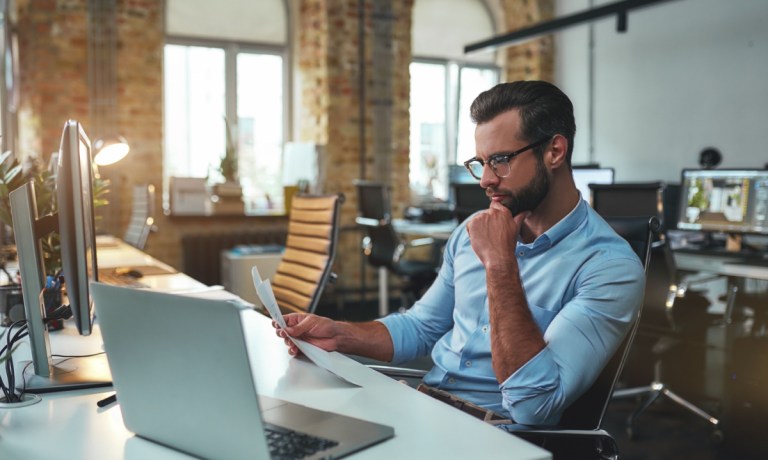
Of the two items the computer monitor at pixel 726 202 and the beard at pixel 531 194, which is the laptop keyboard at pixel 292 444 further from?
the computer monitor at pixel 726 202

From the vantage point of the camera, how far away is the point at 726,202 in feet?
14.1

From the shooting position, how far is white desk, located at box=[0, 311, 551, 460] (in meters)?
1.02

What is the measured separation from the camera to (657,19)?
261 inches

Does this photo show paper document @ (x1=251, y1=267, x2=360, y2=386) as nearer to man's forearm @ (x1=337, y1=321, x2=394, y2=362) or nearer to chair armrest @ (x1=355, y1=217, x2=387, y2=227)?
man's forearm @ (x1=337, y1=321, x2=394, y2=362)

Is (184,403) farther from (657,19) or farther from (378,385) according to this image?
A: (657,19)

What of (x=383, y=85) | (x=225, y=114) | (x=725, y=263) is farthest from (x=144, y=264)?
(x=383, y=85)

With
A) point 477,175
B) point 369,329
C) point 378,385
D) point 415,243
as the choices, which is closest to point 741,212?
point 415,243

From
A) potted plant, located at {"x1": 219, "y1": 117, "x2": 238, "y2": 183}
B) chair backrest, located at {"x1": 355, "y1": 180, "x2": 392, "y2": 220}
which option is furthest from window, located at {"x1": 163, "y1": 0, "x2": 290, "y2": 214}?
chair backrest, located at {"x1": 355, "y1": 180, "x2": 392, "y2": 220}

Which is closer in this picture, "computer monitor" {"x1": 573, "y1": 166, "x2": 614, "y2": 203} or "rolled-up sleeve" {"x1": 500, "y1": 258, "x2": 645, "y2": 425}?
"rolled-up sleeve" {"x1": 500, "y1": 258, "x2": 645, "y2": 425}

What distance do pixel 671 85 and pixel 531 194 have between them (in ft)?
18.3

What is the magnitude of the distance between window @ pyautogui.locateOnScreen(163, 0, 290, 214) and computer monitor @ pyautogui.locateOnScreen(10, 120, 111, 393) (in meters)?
4.80

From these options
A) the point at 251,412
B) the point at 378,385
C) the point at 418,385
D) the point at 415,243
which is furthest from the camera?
the point at 415,243

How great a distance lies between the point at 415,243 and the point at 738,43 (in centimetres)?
318

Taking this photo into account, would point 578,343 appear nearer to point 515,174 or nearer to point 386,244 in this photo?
point 515,174
